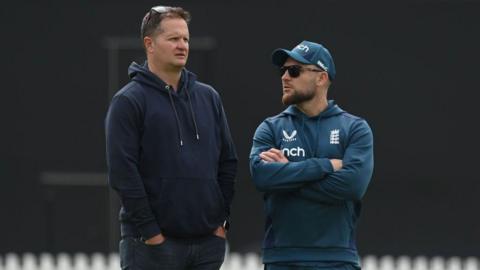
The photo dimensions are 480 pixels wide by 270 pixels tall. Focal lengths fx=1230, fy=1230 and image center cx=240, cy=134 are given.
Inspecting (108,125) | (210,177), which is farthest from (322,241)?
(108,125)

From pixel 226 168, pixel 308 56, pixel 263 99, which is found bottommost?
pixel 263 99

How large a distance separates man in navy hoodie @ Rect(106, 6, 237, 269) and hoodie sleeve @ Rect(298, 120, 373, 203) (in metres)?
0.46

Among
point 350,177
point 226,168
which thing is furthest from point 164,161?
point 350,177

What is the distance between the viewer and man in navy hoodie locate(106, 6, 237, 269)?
5301 millimetres

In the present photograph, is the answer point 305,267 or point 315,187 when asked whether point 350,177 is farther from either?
point 305,267

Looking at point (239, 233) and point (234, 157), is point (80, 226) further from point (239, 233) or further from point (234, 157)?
point (234, 157)

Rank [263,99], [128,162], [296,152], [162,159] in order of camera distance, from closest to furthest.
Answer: [128,162] → [162,159] → [296,152] → [263,99]

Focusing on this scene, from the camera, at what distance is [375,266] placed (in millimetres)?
10102

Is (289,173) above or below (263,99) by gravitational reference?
above

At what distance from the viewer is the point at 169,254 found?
5387 mm

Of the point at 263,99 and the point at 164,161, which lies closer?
the point at 164,161

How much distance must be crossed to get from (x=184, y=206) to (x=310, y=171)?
1.89ft

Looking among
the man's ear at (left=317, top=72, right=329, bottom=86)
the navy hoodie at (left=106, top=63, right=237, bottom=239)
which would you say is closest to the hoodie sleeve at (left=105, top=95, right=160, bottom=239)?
the navy hoodie at (left=106, top=63, right=237, bottom=239)

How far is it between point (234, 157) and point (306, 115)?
1.27 ft
